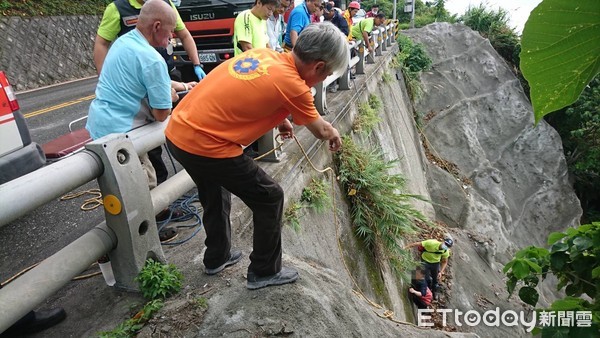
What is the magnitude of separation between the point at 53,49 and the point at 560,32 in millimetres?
16448

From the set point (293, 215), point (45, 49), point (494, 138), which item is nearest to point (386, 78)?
point (293, 215)

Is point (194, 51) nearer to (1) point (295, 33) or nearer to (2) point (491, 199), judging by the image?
(1) point (295, 33)

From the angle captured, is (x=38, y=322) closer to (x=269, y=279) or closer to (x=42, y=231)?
(x=269, y=279)

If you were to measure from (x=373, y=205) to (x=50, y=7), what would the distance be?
1541cm

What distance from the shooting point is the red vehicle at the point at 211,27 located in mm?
7195

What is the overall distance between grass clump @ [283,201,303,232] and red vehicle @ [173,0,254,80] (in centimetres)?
435

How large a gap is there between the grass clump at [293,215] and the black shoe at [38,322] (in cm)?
171

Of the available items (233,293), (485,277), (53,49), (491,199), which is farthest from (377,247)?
(53,49)

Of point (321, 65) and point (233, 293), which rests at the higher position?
point (321, 65)

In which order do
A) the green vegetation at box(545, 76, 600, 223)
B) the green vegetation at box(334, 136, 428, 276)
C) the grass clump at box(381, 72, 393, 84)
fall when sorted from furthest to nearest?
the green vegetation at box(545, 76, 600, 223) → the grass clump at box(381, 72, 393, 84) → the green vegetation at box(334, 136, 428, 276)

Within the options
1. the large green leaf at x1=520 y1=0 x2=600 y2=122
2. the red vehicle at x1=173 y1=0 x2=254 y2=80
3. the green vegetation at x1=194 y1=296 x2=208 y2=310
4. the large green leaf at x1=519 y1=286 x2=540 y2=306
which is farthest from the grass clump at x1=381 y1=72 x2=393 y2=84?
the large green leaf at x1=520 y1=0 x2=600 y2=122

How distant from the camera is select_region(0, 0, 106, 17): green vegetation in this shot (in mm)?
13078

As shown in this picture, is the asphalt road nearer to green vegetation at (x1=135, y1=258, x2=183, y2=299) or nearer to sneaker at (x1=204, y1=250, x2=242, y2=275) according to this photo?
green vegetation at (x1=135, y1=258, x2=183, y2=299)

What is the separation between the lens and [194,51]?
166 inches
